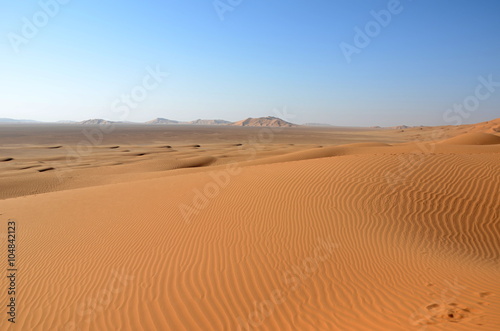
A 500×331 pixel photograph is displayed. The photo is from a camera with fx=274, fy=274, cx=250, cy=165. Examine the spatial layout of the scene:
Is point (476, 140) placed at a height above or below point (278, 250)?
above

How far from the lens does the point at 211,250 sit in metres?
5.99

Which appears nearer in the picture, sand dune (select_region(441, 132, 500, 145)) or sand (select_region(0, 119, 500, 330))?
sand (select_region(0, 119, 500, 330))

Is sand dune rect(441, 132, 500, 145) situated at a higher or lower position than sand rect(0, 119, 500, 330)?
higher

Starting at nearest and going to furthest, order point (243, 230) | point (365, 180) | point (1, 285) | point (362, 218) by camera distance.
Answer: point (1, 285)
point (243, 230)
point (362, 218)
point (365, 180)

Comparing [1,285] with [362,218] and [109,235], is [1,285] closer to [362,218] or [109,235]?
[109,235]

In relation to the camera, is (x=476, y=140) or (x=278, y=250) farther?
(x=476, y=140)

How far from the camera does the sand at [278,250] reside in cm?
413

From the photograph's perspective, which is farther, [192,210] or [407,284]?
[192,210]

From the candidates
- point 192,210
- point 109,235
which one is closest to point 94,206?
point 109,235

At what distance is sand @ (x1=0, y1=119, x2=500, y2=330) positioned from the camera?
4129 millimetres

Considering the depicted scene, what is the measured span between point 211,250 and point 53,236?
469 centimetres

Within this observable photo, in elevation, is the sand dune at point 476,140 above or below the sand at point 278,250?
above

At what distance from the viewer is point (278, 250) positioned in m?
5.83

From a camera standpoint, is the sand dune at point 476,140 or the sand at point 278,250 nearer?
the sand at point 278,250
